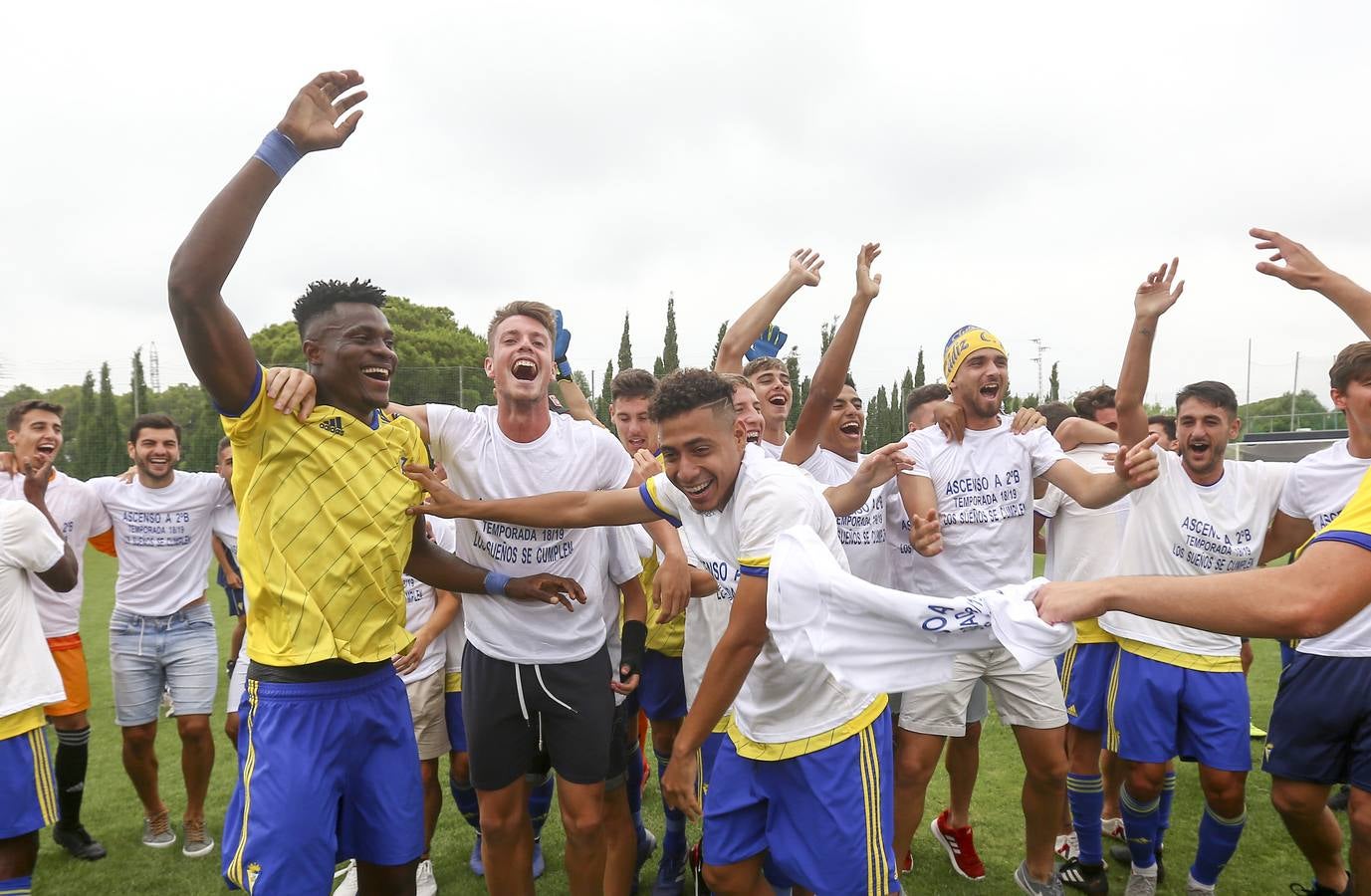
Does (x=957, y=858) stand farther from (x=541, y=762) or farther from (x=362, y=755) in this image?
(x=362, y=755)

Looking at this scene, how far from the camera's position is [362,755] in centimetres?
303

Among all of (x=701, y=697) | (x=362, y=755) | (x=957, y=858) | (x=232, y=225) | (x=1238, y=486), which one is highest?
(x=232, y=225)

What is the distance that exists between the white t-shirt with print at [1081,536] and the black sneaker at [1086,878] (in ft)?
5.32

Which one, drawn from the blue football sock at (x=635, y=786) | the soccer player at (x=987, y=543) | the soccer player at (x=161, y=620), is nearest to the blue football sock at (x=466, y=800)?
the blue football sock at (x=635, y=786)

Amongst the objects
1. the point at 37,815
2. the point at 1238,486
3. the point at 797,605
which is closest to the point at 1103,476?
the point at 1238,486

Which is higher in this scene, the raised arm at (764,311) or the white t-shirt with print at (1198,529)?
the raised arm at (764,311)

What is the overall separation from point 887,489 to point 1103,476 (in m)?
1.26

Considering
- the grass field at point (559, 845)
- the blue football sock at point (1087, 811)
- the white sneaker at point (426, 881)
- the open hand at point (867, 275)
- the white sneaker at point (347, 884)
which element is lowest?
the grass field at point (559, 845)

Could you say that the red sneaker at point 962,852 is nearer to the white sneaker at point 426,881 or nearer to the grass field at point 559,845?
the grass field at point 559,845

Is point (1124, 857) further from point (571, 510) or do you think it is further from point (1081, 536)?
point (571, 510)

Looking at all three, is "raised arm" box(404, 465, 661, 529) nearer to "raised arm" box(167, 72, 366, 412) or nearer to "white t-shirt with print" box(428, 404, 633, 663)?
"white t-shirt with print" box(428, 404, 633, 663)

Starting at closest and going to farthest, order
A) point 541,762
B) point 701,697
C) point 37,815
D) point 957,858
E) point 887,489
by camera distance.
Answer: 1. point 701,697
2. point 37,815
3. point 541,762
4. point 957,858
5. point 887,489

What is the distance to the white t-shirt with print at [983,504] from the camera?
4410 millimetres

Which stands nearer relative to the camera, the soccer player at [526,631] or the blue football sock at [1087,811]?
the soccer player at [526,631]
